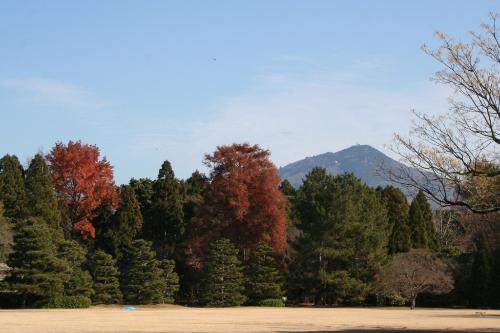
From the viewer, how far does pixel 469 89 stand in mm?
15359

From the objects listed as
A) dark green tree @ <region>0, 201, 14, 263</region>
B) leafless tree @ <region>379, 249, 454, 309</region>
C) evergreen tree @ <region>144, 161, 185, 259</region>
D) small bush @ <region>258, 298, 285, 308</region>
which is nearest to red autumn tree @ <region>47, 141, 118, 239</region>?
evergreen tree @ <region>144, 161, 185, 259</region>

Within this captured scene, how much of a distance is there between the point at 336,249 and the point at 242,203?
679 cm

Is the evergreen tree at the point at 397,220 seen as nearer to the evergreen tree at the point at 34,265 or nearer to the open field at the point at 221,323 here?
the open field at the point at 221,323

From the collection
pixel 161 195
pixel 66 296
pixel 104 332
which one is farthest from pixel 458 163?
pixel 161 195

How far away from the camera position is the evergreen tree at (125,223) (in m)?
46.2

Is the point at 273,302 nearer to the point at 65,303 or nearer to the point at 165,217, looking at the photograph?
the point at 165,217

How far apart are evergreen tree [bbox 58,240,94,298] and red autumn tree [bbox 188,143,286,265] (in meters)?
7.82

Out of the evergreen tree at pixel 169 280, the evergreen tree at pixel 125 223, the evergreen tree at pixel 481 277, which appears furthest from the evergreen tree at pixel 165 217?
the evergreen tree at pixel 481 277

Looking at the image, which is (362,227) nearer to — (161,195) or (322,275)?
(322,275)

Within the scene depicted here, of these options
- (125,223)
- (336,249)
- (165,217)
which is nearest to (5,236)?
(125,223)

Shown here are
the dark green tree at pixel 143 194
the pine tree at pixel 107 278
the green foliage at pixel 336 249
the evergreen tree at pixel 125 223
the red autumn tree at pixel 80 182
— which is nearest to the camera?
the pine tree at pixel 107 278

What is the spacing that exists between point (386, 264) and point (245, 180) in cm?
1082

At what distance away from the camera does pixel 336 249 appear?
4394 centimetres

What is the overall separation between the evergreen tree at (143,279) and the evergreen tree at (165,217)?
7.31 meters
